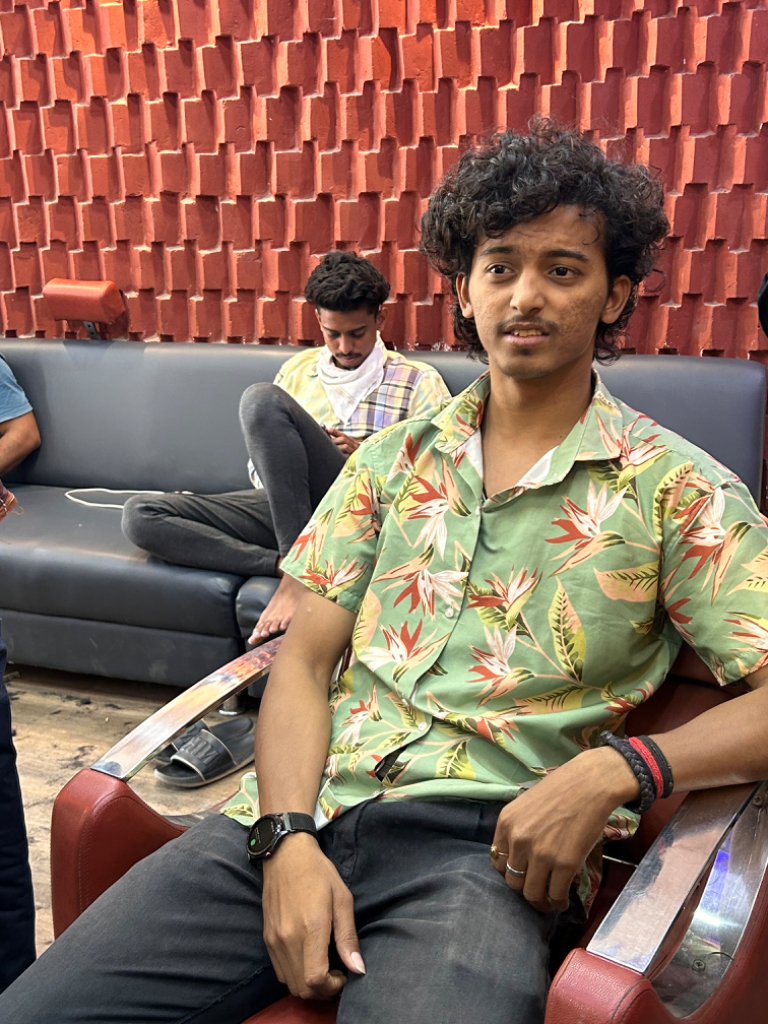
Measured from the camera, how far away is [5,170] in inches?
144

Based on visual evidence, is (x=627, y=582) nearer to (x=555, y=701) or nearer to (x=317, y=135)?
(x=555, y=701)

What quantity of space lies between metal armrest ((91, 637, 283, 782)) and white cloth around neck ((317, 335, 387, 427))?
57.8 inches

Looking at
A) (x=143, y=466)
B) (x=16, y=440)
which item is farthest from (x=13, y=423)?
(x=143, y=466)

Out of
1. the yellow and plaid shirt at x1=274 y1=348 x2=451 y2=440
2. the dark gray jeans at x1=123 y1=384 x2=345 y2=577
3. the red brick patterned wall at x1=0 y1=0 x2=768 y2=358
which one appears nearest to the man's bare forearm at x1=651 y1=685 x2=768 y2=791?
the dark gray jeans at x1=123 y1=384 x2=345 y2=577

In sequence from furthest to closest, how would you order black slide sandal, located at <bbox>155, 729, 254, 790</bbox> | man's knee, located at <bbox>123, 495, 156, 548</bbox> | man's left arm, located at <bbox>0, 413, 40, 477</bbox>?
man's left arm, located at <bbox>0, 413, 40, 477</bbox>, man's knee, located at <bbox>123, 495, 156, 548</bbox>, black slide sandal, located at <bbox>155, 729, 254, 790</bbox>

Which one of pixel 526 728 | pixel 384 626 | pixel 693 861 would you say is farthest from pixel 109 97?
pixel 693 861

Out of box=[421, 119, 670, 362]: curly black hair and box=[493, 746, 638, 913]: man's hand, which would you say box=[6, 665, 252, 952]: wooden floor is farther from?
box=[421, 119, 670, 362]: curly black hair

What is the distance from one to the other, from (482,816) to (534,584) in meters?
0.30

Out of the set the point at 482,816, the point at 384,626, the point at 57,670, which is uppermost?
the point at 384,626

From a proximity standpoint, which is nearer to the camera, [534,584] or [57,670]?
[534,584]

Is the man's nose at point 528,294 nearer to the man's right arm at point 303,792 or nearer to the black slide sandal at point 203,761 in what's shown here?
the man's right arm at point 303,792

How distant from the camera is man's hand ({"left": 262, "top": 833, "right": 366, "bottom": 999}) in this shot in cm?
103

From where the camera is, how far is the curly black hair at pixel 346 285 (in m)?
2.80

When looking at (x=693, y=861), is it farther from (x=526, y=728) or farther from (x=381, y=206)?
(x=381, y=206)
